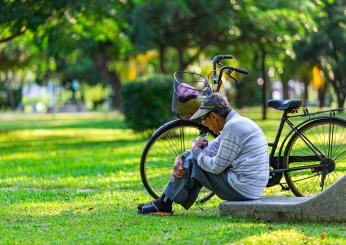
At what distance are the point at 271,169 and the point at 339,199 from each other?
53.6 inches

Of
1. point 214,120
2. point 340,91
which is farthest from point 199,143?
point 340,91

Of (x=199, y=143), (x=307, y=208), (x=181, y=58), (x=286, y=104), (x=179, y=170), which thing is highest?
(x=181, y=58)

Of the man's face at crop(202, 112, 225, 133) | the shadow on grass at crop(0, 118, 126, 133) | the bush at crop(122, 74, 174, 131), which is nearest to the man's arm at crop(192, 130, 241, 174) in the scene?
the man's face at crop(202, 112, 225, 133)

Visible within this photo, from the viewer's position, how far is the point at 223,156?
24.2ft

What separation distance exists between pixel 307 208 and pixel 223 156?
2.86ft

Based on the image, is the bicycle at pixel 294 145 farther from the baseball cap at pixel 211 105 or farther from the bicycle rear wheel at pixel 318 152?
the baseball cap at pixel 211 105

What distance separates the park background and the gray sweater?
1.21ft

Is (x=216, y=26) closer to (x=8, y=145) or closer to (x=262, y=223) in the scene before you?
(x=8, y=145)

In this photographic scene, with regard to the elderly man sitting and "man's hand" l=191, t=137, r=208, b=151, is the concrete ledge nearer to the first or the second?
the elderly man sitting

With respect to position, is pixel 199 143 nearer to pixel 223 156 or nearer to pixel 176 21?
pixel 223 156

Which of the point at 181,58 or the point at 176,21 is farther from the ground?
the point at 176,21

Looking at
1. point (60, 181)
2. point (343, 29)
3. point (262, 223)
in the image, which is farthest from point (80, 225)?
point (343, 29)

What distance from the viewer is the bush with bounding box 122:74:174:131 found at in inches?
854

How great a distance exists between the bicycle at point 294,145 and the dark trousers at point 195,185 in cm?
85
